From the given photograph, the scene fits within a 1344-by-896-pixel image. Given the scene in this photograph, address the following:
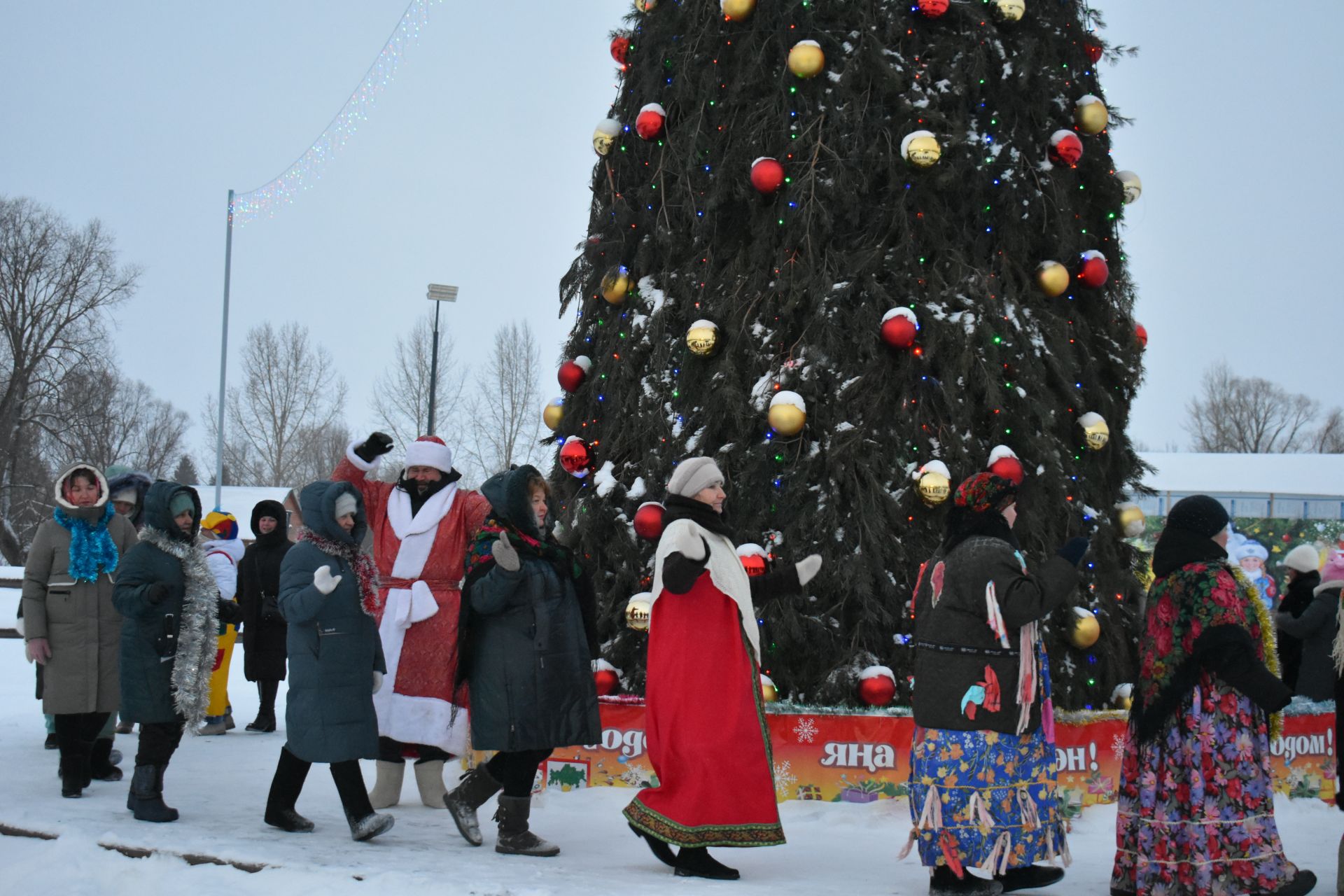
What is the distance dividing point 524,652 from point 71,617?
9.66 feet

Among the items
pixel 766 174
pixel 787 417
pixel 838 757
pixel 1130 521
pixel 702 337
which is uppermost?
pixel 766 174

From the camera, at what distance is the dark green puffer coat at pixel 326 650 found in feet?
17.5

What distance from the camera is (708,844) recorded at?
15.9 feet

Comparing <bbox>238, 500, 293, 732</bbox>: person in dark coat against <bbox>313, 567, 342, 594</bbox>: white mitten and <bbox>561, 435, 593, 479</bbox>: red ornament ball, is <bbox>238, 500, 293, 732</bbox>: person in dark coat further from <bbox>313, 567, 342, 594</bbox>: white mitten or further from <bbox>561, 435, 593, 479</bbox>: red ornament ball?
<bbox>313, 567, 342, 594</bbox>: white mitten

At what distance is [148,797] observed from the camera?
5777 mm

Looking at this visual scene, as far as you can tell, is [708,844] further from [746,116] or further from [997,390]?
[746,116]

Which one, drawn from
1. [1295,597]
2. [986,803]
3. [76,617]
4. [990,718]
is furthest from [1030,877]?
[76,617]

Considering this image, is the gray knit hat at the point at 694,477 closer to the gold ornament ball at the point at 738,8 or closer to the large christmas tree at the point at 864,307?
the large christmas tree at the point at 864,307

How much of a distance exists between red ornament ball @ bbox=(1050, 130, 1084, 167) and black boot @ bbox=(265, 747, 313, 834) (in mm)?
5466

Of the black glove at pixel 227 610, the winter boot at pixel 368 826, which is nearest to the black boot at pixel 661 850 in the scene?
the winter boot at pixel 368 826

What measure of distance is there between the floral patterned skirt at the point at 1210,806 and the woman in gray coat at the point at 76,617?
5280 mm

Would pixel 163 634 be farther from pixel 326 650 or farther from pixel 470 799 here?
pixel 470 799

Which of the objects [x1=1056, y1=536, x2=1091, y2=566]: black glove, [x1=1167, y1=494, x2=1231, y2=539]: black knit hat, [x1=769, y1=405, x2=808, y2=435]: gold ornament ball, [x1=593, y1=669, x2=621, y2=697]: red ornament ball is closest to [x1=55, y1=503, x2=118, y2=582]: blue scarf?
[x1=593, y1=669, x2=621, y2=697]: red ornament ball

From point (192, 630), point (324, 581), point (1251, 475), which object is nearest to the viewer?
point (324, 581)
